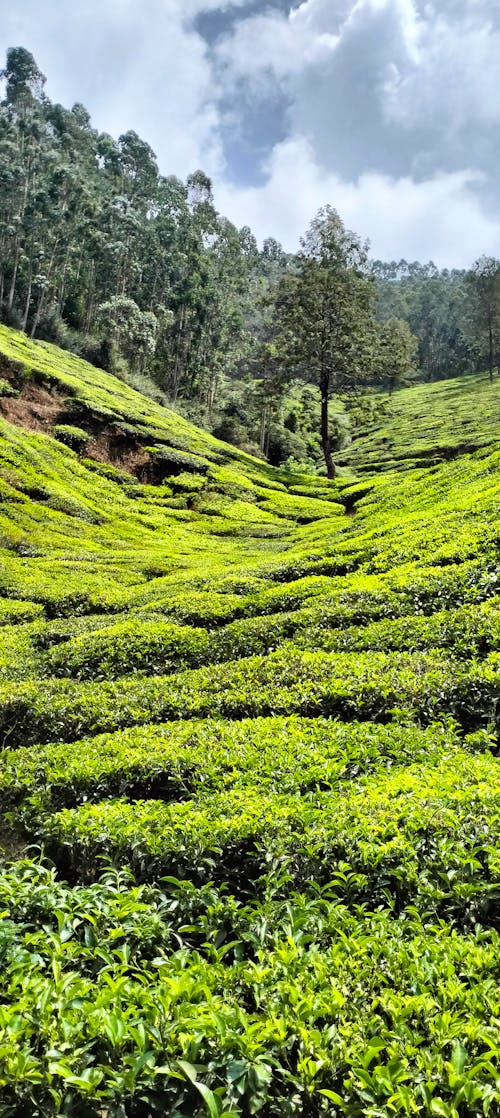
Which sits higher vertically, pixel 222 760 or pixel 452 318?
pixel 452 318

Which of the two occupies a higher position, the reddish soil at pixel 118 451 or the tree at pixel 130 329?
the tree at pixel 130 329

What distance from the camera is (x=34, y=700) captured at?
8695 mm

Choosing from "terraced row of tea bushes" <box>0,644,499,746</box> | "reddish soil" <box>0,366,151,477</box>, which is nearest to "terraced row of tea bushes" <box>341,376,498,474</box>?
"reddish soil" <box>0,366,151,477</box>

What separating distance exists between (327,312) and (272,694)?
1508 inches

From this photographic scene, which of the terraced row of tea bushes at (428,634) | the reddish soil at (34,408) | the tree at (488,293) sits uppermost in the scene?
the tree at (488,293)

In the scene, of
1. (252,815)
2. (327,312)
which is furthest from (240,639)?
(327,312)

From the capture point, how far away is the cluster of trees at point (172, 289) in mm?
41469

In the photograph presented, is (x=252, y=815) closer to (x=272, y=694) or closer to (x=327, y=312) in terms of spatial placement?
(x=272, y=694)

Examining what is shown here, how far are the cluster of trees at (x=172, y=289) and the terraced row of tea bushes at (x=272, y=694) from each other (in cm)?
3376

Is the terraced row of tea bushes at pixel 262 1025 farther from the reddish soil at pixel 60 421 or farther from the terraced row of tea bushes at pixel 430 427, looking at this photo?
the terraced row of tea bushes at pixel 430 427

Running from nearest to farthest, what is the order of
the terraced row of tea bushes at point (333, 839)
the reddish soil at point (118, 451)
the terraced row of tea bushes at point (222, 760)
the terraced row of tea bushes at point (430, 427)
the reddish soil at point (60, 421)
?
the terraced row of tea bushes at point (333, 839), the terraced row of tea bushes at point (222, 760), the reddish soil at point (60, 421), the reddish soil at point (118, 451), the terraced row of tea bushes at point (430, 427)

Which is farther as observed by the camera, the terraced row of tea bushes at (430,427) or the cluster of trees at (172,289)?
the terraced row of tea bushes at (430,427)

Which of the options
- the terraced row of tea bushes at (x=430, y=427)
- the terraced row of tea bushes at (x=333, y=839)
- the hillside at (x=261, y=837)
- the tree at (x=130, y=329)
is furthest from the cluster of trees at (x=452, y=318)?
the terraced row of tea bushes at (x=333, y=839)

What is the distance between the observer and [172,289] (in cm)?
7025
